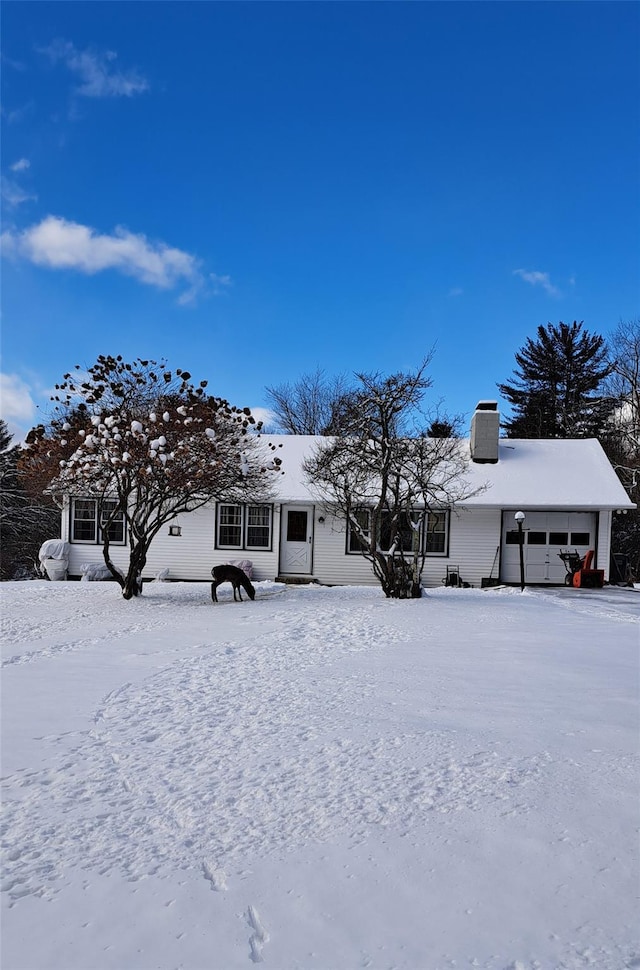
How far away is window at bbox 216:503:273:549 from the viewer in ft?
55.3

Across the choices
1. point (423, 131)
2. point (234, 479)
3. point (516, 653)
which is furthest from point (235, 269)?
point (516, 653)

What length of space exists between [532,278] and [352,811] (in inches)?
673

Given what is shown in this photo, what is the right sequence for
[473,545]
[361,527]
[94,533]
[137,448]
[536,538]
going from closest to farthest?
[137,448], [361,527], [473,545], [536,538], [94,533]

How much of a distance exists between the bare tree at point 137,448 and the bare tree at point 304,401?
62.4ft

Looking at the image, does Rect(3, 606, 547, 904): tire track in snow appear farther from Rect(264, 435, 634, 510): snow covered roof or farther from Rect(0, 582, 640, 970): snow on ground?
Rect(264, 435, 634, 510): snow covered roof

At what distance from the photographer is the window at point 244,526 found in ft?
55.3

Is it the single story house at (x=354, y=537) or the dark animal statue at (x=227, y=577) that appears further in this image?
the single story house at (x=354, y=537)

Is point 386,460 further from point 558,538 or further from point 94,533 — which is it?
point 94,533

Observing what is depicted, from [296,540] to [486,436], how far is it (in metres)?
6.84

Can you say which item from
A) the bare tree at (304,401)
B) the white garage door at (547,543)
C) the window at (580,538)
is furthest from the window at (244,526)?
the bare tree at (304,401)

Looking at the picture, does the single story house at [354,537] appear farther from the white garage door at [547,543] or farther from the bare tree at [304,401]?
the bare tree at [304,401]

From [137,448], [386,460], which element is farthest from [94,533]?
[386,460]

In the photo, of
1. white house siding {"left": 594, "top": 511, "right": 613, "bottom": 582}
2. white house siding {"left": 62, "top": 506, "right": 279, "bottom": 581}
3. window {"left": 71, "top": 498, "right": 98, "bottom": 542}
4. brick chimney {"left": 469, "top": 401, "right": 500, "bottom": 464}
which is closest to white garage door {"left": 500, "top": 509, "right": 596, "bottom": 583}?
white house siding {"left": 594, "top": 511, "right": 613, "bottom": 582}

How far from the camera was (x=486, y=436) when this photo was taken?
1792 centimetres
